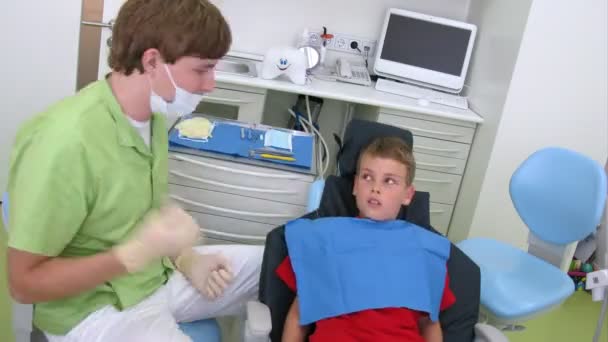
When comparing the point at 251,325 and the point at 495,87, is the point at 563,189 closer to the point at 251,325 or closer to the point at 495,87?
the point at 495,87

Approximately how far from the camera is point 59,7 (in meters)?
2.74

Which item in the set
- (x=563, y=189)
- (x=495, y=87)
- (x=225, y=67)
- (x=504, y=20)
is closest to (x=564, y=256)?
(x=563, y=189)

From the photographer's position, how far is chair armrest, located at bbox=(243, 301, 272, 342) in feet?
4.75

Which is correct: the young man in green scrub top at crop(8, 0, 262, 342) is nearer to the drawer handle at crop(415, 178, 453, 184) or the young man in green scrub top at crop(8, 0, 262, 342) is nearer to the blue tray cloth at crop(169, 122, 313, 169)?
the blue tray cloth at crop(169, 122, 313, 169)

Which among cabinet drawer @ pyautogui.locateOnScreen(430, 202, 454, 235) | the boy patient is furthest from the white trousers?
cabinet drawer @ pyautogui.locateOnScreen(430, 202, 454, 235)

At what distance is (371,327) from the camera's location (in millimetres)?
1597

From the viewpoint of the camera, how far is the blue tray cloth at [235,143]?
2.08 metres

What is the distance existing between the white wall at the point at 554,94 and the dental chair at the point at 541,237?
2.11ft

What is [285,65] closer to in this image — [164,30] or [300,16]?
[300,16]

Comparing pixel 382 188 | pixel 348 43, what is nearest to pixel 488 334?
pixel 382 188

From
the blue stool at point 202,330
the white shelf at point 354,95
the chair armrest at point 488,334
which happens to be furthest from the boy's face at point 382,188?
the white shelf at point 354,95

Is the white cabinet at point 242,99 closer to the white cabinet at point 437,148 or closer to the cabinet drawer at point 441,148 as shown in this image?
the white cabinet at point 437,148

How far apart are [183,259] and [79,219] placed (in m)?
0.45

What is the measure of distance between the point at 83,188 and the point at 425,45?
95.4 inches
